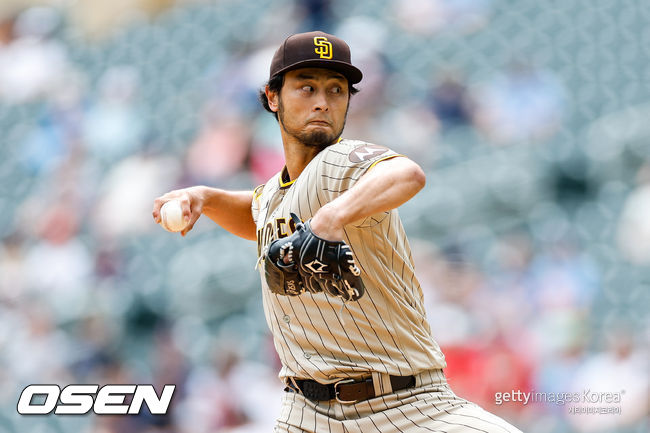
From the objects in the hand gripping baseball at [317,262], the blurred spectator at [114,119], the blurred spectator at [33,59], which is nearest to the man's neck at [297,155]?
the hand gripping baseball at [317,262]

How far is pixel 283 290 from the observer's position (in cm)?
166

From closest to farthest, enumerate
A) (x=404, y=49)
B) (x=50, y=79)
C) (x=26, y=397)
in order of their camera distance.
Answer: (x=26, y=397) → (x=404, y=49) → (x=50, y=79)

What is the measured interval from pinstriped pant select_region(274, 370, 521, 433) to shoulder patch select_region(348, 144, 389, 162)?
1.96 feet

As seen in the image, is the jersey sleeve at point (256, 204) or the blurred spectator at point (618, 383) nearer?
the jersey sleeve at point (256, 204)

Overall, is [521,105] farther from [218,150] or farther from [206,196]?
[206,196]

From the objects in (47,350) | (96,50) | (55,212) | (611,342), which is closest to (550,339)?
(611,342)

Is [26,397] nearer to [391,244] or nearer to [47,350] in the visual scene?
[47,350]

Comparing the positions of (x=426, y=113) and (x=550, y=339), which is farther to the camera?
(x=426, y=113)

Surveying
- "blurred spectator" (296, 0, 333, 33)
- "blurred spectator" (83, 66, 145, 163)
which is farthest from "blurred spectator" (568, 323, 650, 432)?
"blurred spectator" (83, 66, 145, 163)

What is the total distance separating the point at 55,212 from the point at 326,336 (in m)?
4.68

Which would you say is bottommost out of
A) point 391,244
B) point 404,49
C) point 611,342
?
point 391,244

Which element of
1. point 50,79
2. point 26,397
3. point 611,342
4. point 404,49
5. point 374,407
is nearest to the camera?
point 374,407

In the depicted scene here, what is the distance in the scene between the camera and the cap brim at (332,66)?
2.09 m

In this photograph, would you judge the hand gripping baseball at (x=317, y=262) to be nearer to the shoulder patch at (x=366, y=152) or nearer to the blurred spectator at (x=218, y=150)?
the shoulder patch at (x=366, y=152)
